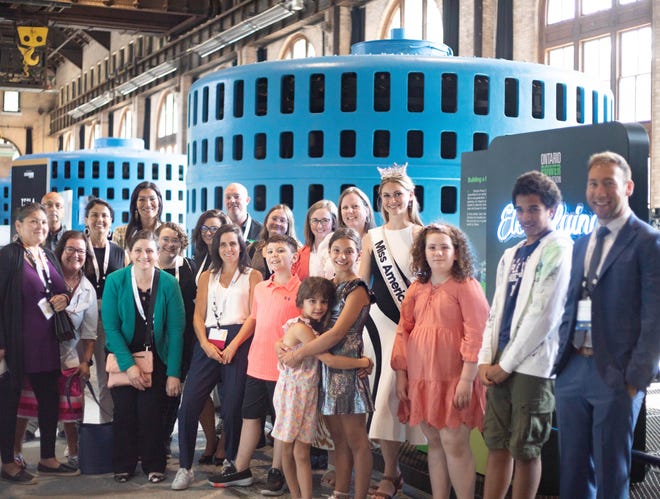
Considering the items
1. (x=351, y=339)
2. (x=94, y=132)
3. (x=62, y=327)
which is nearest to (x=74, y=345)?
(x=62, y=327)

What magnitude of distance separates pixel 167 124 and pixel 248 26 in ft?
32.1

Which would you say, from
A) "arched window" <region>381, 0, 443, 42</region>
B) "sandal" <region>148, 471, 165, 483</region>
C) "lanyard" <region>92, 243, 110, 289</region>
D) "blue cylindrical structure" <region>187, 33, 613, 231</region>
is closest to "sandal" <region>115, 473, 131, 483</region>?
"sandal" <region>148, 471, 165, 483</region>

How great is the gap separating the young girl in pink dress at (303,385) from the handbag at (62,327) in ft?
4.89

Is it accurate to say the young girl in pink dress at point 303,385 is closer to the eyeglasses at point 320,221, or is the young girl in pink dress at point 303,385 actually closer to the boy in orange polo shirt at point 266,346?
the boy in orange polo shirt at point 266,346

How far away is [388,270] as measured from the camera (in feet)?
15.1

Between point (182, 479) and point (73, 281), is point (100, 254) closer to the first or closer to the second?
point (73, 281)

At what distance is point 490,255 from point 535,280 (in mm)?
1356

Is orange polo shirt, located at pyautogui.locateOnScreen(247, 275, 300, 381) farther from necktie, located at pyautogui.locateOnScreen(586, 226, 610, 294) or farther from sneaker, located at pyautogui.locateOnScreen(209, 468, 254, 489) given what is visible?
necktie, located at pyautogui.locateOnScreen(586, 226, 610, 294)

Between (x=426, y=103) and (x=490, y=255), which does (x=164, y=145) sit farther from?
(x=490, y=255)

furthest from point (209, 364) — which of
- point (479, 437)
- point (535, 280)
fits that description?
point (535, 280)

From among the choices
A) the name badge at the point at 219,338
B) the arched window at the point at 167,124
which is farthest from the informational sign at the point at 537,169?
the arched window at the point at 167,124

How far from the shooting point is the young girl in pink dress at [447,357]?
4.01 metres

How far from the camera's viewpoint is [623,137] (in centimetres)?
419

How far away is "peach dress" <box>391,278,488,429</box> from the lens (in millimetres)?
4012
